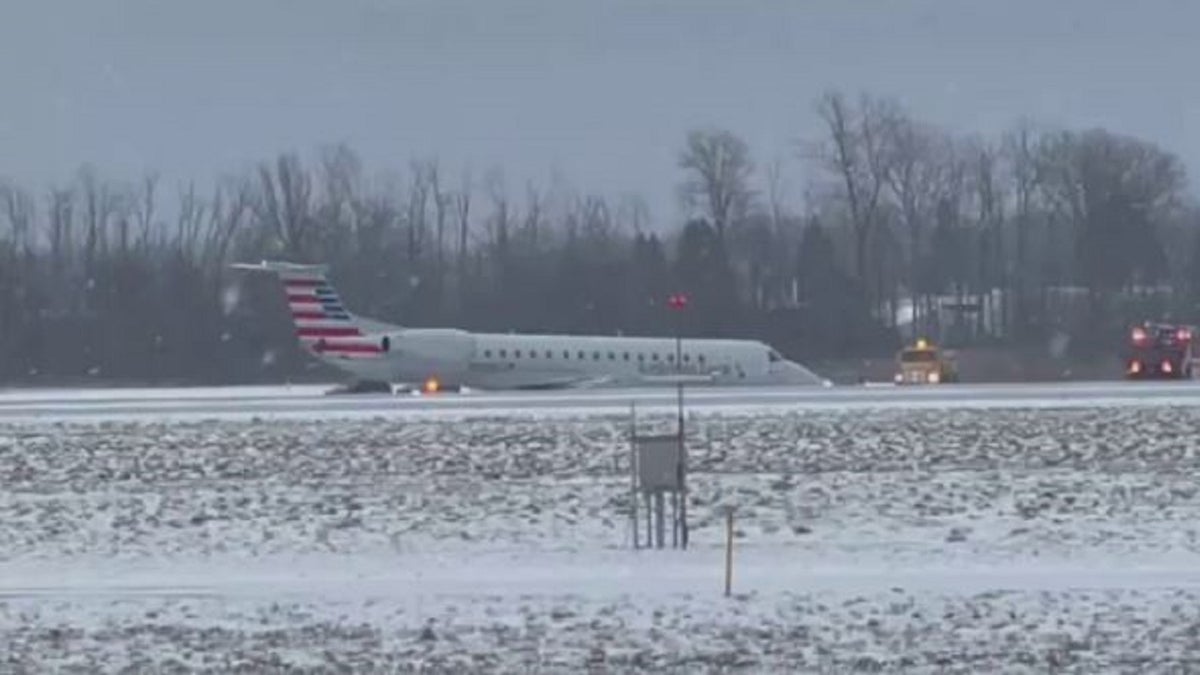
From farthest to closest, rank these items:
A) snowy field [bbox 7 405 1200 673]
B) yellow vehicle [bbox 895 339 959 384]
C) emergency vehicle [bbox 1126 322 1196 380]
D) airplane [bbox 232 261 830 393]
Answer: yellow vehicle [bbox 895 339 959 384], emergency vehicle [bbox 1126 322 1196 380], airplane [bbox 232 261 830 393], snowy field [bbox 7 405 1200 673]

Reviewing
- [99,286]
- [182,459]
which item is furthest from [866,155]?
[182,459]

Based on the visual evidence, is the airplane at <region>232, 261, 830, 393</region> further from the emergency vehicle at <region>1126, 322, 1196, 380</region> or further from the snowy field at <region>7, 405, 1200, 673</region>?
the snowy field at <region>7, 405, 1200, 673</region>

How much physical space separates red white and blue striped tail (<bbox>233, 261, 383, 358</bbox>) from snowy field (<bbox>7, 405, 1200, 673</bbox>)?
129 ft

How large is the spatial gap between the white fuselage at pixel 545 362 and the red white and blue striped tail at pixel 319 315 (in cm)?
207

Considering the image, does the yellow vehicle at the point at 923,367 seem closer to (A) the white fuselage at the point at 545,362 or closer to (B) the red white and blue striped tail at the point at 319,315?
(A) the white fuselage at the point at 545,362

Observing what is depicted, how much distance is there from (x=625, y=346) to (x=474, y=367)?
517 centimetres

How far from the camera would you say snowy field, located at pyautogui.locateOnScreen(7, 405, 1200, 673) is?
55.4 ft

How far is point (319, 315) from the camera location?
8275 cm

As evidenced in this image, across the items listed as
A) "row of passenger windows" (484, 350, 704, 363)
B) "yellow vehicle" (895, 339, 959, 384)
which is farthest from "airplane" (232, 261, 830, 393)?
"yellow vehicle" (895, 339, 959, 384)

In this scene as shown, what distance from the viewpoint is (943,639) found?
55.7 feet

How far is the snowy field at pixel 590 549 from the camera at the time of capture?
16875 mm

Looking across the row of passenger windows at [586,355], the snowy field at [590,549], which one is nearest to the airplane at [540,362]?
the row of passenger windows at [586,355]

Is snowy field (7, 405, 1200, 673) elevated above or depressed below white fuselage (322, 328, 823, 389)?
below

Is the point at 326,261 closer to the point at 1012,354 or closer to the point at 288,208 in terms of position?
the point at 288,208
